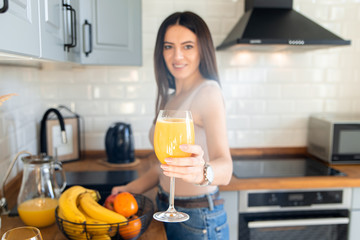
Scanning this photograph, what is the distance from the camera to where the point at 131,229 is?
3.38 feet

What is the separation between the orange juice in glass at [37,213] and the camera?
1.16m

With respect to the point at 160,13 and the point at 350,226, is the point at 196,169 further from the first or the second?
the point at 160,13

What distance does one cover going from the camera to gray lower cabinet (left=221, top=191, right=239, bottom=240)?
1.74 meters

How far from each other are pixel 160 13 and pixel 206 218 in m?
1.42

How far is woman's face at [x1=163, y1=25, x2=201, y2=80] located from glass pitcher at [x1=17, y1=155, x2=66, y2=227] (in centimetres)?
59

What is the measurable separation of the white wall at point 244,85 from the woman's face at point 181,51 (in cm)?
95

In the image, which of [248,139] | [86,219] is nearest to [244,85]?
[248,139]

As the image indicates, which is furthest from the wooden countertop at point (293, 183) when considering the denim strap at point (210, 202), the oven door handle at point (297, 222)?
the denim strap at point (210, 202)

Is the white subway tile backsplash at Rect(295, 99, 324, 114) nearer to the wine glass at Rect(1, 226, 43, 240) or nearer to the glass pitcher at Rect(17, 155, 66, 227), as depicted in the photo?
Answer: the glass pitcher at Rect(17, 155, 66, 227)

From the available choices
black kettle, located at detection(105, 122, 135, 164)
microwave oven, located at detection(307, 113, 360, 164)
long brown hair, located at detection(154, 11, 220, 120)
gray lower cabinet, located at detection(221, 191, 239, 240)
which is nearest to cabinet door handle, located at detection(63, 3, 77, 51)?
long brown hair, located at detection(154, 11, 220, 120)

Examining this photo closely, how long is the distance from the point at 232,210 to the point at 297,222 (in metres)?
0.34

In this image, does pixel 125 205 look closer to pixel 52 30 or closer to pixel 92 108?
pixel 52 30

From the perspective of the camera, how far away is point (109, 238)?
999mm

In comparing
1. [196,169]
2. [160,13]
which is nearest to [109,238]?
[196,169]
